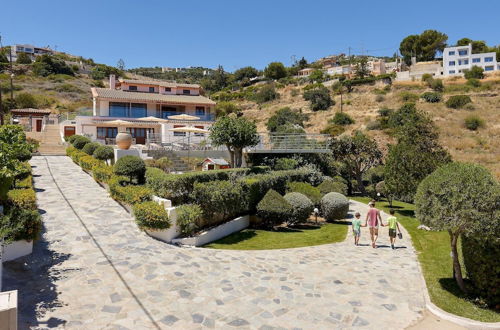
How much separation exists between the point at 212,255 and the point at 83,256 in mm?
3703

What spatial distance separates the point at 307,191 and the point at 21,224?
13.8 meters

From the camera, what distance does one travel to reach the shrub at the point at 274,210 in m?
15.8

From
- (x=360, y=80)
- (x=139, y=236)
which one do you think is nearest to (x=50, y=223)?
(x=139, y=236)

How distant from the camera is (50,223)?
38.0ft

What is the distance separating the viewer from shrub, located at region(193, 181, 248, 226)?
14.0 meters

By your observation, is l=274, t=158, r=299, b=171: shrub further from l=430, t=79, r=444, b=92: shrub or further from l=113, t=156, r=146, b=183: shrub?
l=430, t=79, r=444, b=92: shrub

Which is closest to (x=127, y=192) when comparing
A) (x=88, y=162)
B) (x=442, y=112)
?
(x=88, y=162)

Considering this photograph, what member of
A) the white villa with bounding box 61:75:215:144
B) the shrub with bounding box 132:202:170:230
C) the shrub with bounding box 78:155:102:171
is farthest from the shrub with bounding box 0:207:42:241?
the white villa with bounding box 61:75:215:144

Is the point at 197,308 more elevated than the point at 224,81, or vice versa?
the point at 224,81

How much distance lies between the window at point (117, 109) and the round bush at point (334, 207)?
27669 millimetres

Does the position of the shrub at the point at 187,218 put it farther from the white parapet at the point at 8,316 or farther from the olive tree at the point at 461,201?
the white parapet at the point at 8,316

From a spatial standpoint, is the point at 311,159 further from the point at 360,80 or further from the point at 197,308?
the point at 360,80

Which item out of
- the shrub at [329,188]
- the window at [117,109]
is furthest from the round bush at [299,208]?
the window at [117,109]

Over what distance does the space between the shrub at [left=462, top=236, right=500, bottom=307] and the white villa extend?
21294mm
